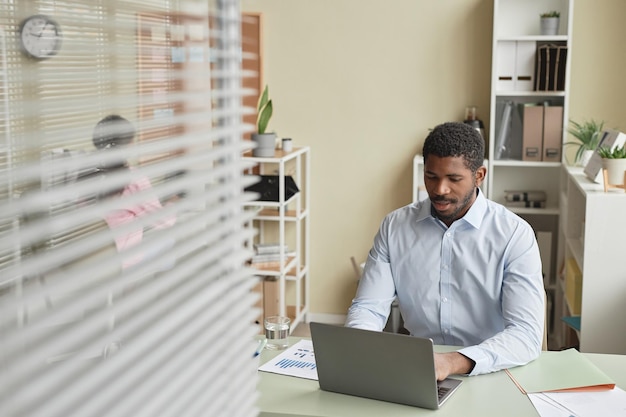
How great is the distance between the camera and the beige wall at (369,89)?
4.95 metres

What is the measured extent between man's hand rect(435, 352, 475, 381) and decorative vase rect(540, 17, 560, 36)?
2969mm

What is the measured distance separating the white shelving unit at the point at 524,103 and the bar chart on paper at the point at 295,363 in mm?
2666

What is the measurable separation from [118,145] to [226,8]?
0.36m

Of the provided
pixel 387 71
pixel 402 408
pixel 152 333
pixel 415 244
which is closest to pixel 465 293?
pixel 415 244

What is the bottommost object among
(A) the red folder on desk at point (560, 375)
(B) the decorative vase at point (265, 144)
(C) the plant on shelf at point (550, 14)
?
(A) the red folder on desk at point (560, 375)

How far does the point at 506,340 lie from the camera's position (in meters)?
2.39

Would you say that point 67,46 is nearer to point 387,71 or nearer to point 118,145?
point 118,145

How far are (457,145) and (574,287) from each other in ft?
5.84

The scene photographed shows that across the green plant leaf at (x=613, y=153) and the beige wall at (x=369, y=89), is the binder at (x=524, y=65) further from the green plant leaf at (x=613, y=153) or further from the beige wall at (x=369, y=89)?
the green plant leaf at (x=613, y=153)

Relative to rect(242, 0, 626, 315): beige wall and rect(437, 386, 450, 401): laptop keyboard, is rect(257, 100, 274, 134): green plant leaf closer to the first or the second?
rect(242, 0, 626, 315): beige wall

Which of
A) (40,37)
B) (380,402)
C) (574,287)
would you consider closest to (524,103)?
(574,287)

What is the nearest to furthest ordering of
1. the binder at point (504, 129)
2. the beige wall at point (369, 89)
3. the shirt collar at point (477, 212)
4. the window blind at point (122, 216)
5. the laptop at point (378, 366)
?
the window blind at point (122, 216)
the laptop at point (378, 366)
the shirt collar at point (477, 212)
the binder at point (504, 129)
the beige wall at point (369, 89)

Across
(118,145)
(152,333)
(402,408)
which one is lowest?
(402,408)

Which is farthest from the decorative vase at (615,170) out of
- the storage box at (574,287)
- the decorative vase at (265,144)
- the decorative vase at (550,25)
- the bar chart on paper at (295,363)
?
the bar chart on paper at (295,363)
